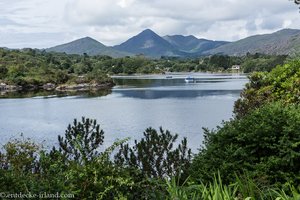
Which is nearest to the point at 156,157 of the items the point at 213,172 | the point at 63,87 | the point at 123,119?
the point at 213,172

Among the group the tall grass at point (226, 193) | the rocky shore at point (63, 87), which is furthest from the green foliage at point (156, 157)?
the rocky shore at point (63, 87)

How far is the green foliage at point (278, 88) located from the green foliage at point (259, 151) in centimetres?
478

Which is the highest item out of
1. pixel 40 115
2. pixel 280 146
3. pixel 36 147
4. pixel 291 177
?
pixel 280 146

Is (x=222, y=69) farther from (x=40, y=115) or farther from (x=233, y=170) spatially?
(x=233, y=170)

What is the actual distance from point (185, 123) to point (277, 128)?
3232 centimetres

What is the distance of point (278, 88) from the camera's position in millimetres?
11719

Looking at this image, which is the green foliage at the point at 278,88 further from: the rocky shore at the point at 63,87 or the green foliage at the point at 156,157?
the rocky shore at the point at 63,87

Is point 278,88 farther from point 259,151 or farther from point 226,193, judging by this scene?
point 226,193

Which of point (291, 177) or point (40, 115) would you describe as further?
point (40, 115)

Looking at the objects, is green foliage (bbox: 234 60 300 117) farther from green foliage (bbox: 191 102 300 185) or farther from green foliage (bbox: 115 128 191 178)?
green foliage (bbox: 191 102 300 185)

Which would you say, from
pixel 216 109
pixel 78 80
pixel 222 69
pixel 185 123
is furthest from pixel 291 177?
pixel 222 69

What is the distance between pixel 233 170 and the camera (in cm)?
535

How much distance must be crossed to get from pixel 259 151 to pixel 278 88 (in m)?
6.46

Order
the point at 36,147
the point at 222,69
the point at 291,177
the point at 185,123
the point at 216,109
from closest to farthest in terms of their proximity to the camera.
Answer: the point at 291,177 → the point at 36,147 → the point at 185,123 → the point at 216,109 → the point at 222,69
